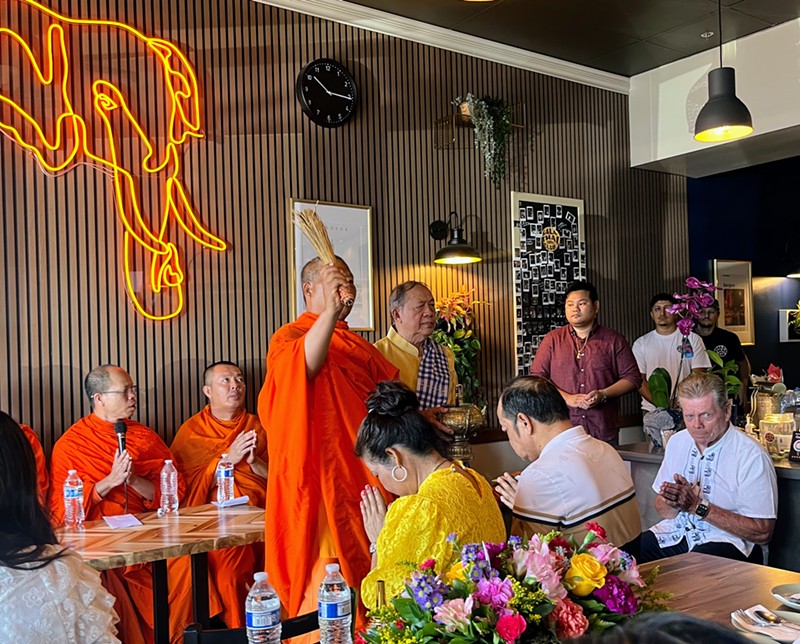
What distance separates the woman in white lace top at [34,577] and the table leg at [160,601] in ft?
3.77

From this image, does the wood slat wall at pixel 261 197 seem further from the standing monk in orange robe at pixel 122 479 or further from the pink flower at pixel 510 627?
the pink flower at pixel 510 627

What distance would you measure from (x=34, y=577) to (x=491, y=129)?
4643 mm

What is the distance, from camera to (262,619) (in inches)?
66.1

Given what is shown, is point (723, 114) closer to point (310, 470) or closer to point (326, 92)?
point (326, 92)

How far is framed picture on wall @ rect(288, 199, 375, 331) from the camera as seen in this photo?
189 inches

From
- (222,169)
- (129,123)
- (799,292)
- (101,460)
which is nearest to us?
(101,460)

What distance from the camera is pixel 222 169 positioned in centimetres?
454

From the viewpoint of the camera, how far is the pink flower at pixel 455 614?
125 cm

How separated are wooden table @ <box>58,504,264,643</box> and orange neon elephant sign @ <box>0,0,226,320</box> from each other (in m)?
1.38

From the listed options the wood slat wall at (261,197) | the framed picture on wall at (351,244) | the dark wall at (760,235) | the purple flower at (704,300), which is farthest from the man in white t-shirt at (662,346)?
the framed picture on wall at (351,244)

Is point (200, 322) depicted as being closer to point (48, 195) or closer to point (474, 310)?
point (48, 195)

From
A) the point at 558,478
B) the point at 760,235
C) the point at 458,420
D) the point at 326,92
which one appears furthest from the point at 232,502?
the point at 760,235

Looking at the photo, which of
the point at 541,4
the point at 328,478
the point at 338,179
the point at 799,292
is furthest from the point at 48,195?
the point at 799,292

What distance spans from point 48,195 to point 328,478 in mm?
2252
